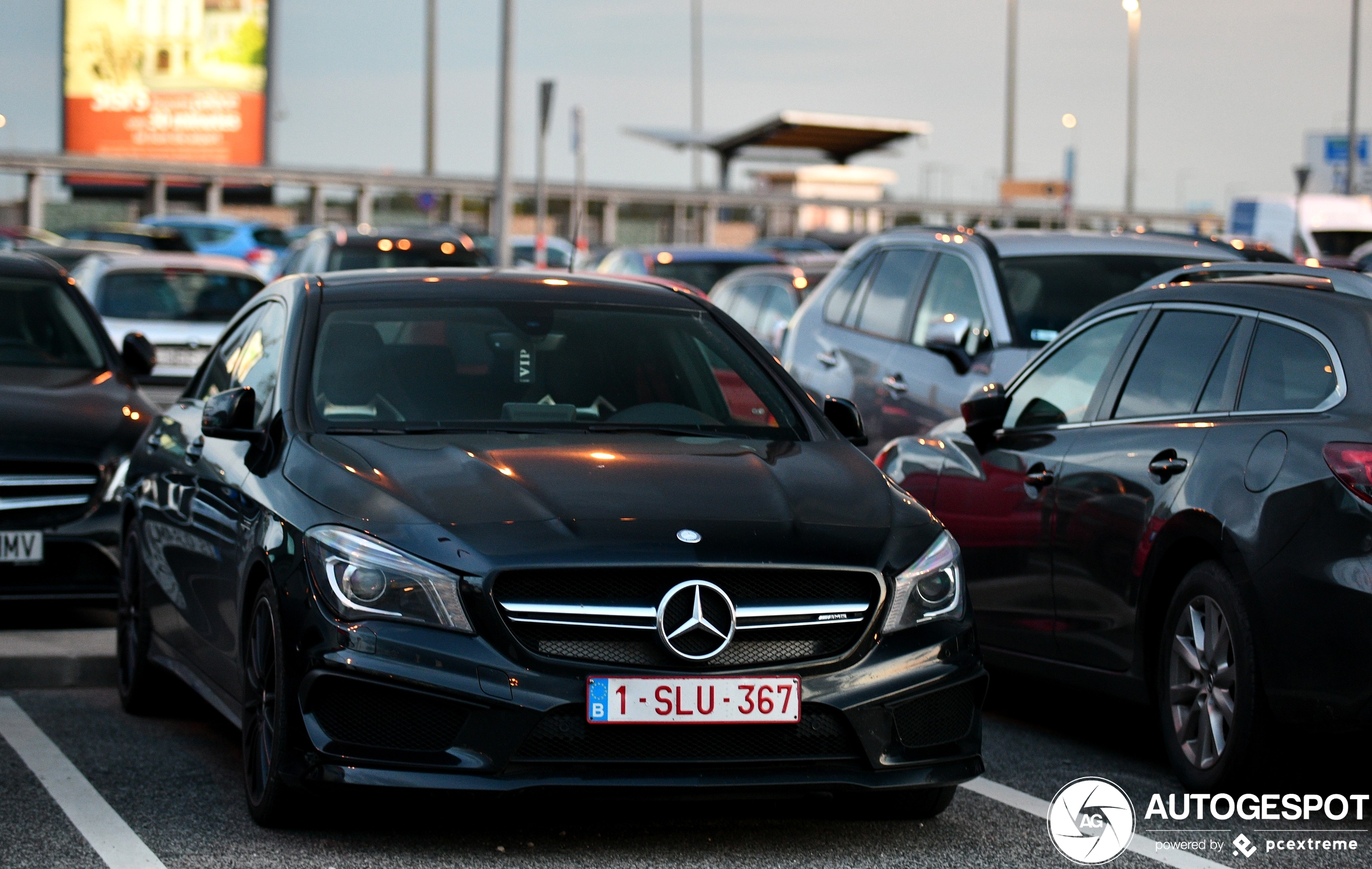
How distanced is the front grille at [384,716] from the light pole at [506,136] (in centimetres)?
1856

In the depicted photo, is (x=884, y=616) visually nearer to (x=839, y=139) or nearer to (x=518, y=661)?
(x=518, y=661)

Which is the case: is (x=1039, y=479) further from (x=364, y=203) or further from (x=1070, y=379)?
(x=364, y=203)

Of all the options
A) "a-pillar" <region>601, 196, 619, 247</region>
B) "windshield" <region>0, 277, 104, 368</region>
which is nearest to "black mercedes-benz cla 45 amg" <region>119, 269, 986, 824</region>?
"windshield" <region>0, 277, 104, 368</region>

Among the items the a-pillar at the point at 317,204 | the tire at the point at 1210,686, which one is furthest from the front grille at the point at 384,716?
the a-pillar at the point at 317,204

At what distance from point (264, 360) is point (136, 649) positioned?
134 cm

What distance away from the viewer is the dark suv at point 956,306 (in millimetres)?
10344

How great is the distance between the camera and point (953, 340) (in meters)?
9.93

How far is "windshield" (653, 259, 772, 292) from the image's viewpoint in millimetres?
19844

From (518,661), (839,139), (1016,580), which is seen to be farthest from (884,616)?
(839,139)

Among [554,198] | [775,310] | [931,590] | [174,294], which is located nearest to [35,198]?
[554,198]

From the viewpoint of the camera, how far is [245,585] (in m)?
5.84

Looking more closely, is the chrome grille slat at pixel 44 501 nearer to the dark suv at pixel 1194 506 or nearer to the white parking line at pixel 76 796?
the white parking line at pixel 76 796

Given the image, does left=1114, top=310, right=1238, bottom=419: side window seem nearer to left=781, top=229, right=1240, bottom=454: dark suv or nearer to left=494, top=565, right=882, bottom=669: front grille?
left=494, top=565, right=882, bottom=669: front grille

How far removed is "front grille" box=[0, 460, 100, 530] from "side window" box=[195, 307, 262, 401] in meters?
1.80
